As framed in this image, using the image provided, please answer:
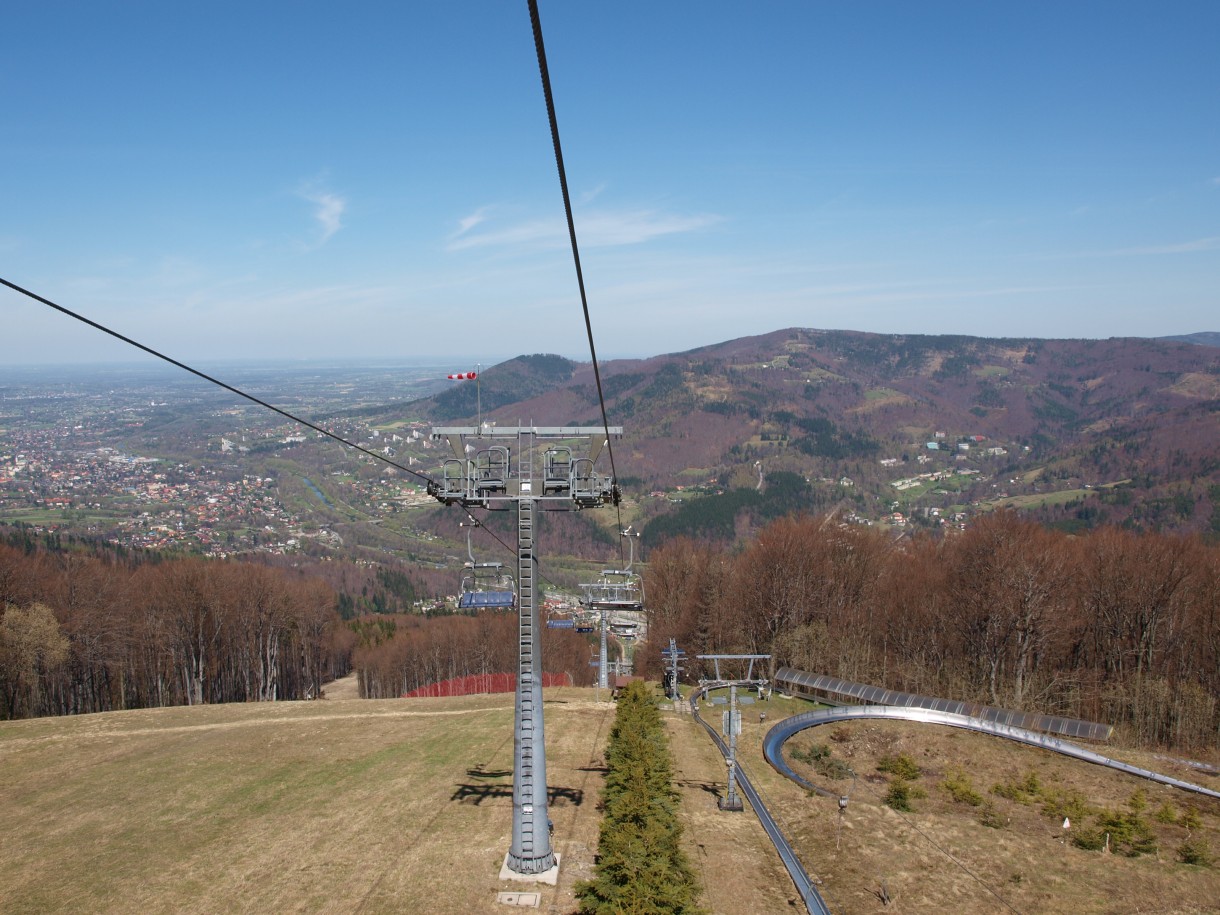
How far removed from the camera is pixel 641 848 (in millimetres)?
19750

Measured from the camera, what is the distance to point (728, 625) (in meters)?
70.6

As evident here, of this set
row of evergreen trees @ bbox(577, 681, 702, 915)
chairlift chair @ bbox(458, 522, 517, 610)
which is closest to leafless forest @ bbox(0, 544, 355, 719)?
chairlift chair @ bbox(458, 522, 517, 610)

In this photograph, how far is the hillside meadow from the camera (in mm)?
22141

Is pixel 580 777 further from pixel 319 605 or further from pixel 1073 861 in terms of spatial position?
pixel 319 605

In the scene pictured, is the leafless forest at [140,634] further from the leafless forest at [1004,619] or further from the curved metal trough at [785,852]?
the curved metal trough at [785,852]

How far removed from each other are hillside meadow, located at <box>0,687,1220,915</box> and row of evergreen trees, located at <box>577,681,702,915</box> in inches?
68.6

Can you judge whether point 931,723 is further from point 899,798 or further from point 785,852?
point 785,852

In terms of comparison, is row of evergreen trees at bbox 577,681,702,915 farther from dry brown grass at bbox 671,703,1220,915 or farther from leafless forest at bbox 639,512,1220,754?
leafless forest at bbox 639,512,1220,754

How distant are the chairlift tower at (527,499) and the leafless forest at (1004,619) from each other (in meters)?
41.6

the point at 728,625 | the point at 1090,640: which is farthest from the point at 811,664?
the point at 1090,640

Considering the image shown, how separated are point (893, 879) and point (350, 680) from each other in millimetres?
92131

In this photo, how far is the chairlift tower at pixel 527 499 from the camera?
20281 millimetres

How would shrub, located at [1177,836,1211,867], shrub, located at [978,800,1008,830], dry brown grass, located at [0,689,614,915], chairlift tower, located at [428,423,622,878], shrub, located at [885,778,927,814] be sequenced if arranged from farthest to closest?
shrub, located at [885,778,927,814] < shrub, located at [978,800,1008,830] < shrub, located at [1177,836,1211,867] < dry brown grass, located at [0,689,614,915] < chairlift tower, located at [428,423,622,878]

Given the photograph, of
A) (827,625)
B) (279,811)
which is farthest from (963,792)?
(827,625)
